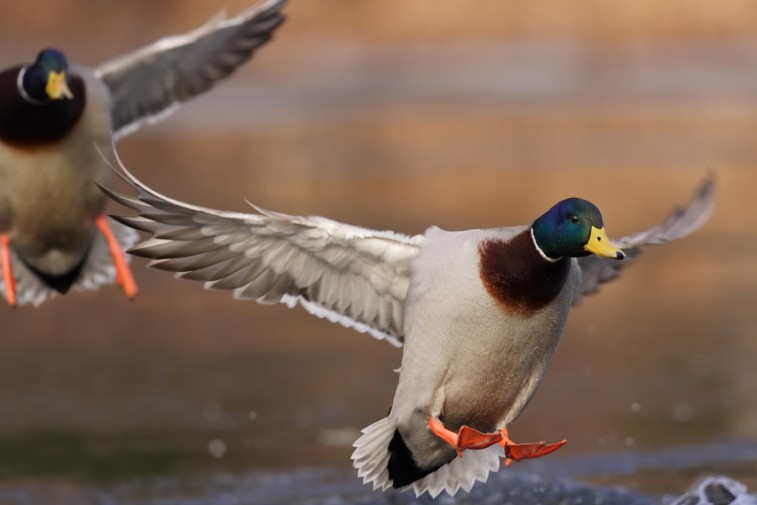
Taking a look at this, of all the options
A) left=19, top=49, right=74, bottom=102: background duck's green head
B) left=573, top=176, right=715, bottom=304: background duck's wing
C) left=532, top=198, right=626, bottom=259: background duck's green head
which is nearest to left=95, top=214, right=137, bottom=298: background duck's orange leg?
left=19, top=49, right=74, bottom=102: background duck's green head

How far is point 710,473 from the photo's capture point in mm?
6074

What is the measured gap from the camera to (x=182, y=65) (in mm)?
7047

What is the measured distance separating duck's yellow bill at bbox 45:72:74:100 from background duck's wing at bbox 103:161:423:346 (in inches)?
43.6

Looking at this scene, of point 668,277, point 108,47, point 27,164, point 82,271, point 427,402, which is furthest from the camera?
point 108,47

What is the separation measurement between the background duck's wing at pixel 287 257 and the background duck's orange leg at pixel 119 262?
52.0 inches

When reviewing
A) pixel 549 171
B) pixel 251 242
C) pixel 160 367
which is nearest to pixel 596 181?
pixel 549 171

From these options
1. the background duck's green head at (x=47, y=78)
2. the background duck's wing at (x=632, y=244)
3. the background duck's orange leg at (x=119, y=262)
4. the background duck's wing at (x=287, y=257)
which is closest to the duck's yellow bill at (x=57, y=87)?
the background duck's green head at (x=47, y=78)

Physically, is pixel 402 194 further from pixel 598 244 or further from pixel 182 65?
pixel 598 244

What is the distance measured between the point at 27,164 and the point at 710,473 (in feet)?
9.74

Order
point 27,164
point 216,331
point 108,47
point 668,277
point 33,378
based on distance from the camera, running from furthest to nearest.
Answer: point 108,47, point 668,277, point 216,331, point 33,378, point 27,164

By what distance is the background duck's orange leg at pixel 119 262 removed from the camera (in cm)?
633

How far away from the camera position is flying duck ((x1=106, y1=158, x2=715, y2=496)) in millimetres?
4586

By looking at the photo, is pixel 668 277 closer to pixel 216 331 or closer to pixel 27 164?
pixel 216 331

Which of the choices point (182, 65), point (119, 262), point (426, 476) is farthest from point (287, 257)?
point (182, 65)
